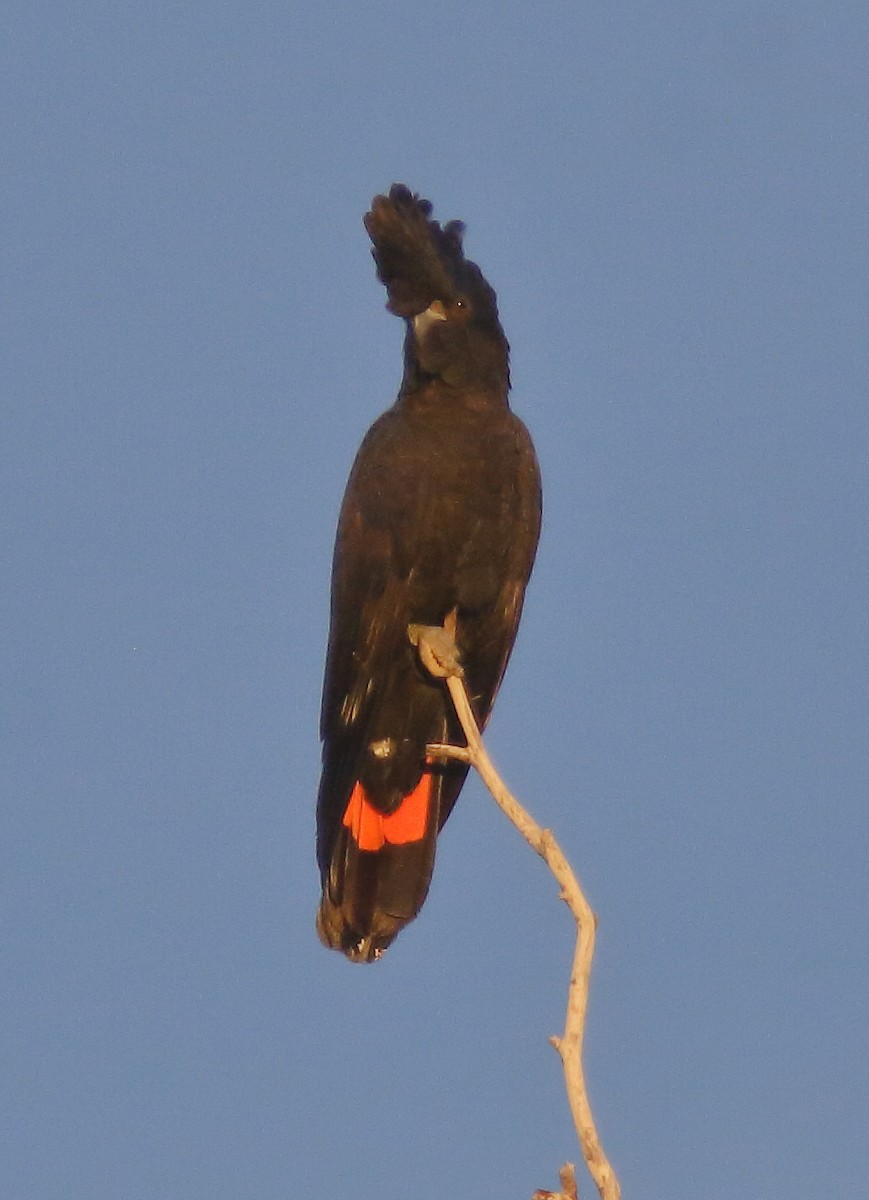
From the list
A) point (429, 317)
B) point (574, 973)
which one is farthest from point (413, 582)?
point (574, 973)

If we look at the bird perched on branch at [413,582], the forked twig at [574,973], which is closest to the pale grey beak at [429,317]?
the bird perched on branch at [413,582]

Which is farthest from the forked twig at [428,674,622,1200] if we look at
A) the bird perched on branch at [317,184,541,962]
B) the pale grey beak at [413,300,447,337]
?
the pale grey beak at [413,300,447,337]

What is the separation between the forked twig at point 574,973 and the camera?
13.4 ft

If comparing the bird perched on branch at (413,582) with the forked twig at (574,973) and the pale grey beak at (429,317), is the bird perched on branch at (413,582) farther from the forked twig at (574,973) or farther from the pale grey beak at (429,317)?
the forked twig at (574,973)

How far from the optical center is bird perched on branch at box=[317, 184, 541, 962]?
7039 millimetres

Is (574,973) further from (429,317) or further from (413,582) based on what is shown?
(429,317)

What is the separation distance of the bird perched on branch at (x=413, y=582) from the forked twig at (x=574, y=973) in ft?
4.35

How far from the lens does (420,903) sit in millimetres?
7211

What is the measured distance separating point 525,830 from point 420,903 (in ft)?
7.14

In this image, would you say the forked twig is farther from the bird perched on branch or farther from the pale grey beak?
the pale grey beak

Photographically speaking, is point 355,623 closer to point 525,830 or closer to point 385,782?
point 385,782

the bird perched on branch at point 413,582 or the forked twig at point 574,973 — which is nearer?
the forked twig at point 574,973

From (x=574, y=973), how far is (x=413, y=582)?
2683 millimetres

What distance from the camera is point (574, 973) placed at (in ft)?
15.0
